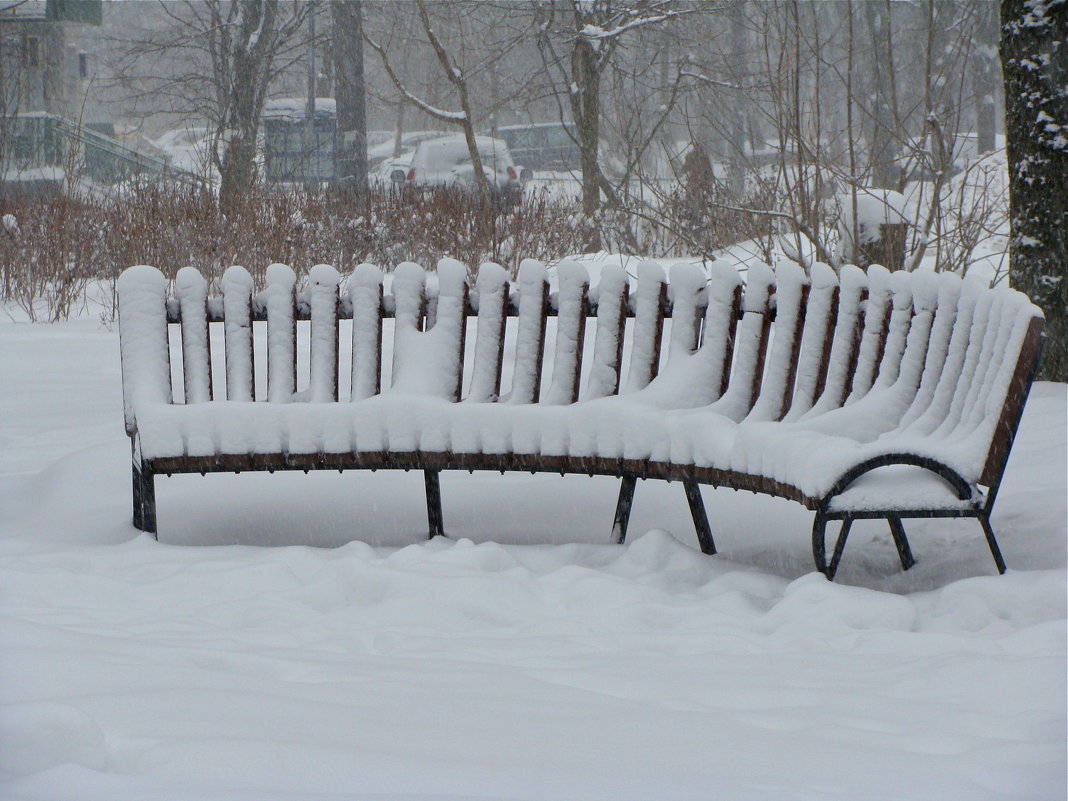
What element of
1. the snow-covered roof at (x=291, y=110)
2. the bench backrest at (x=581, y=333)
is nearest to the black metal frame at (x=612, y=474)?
the bench backrest at (x=581, y=333)

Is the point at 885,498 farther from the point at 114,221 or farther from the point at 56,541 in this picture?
the point at 114,221

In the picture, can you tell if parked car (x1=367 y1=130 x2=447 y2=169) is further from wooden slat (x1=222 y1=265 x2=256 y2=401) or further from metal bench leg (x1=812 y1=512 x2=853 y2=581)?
metal bench leg (x1=812 y1=512 x2=853 y2=581)

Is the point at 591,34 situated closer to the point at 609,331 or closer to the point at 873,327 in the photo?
the point at 609,331

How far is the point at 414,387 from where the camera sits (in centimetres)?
370

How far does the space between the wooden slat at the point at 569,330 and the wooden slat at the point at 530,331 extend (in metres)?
0.06

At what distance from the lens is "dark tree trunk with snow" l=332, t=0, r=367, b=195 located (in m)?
16.2

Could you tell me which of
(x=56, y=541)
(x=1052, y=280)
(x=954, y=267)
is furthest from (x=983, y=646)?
(x=954, y=267)

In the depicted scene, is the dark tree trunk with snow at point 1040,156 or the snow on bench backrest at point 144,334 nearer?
the snow on bench backrest at point 144,334

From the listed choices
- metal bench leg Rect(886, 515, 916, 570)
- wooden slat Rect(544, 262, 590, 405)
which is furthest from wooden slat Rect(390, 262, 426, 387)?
metal bench leg Rect(886, 515, 916, 570)

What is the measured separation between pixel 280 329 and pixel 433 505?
2.55ft

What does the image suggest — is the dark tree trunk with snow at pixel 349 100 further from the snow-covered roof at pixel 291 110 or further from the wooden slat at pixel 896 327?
the wooden slat at pixel 896 327

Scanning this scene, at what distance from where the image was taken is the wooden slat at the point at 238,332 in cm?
369

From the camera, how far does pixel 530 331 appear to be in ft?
12.3

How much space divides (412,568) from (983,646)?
1499 millimetres
